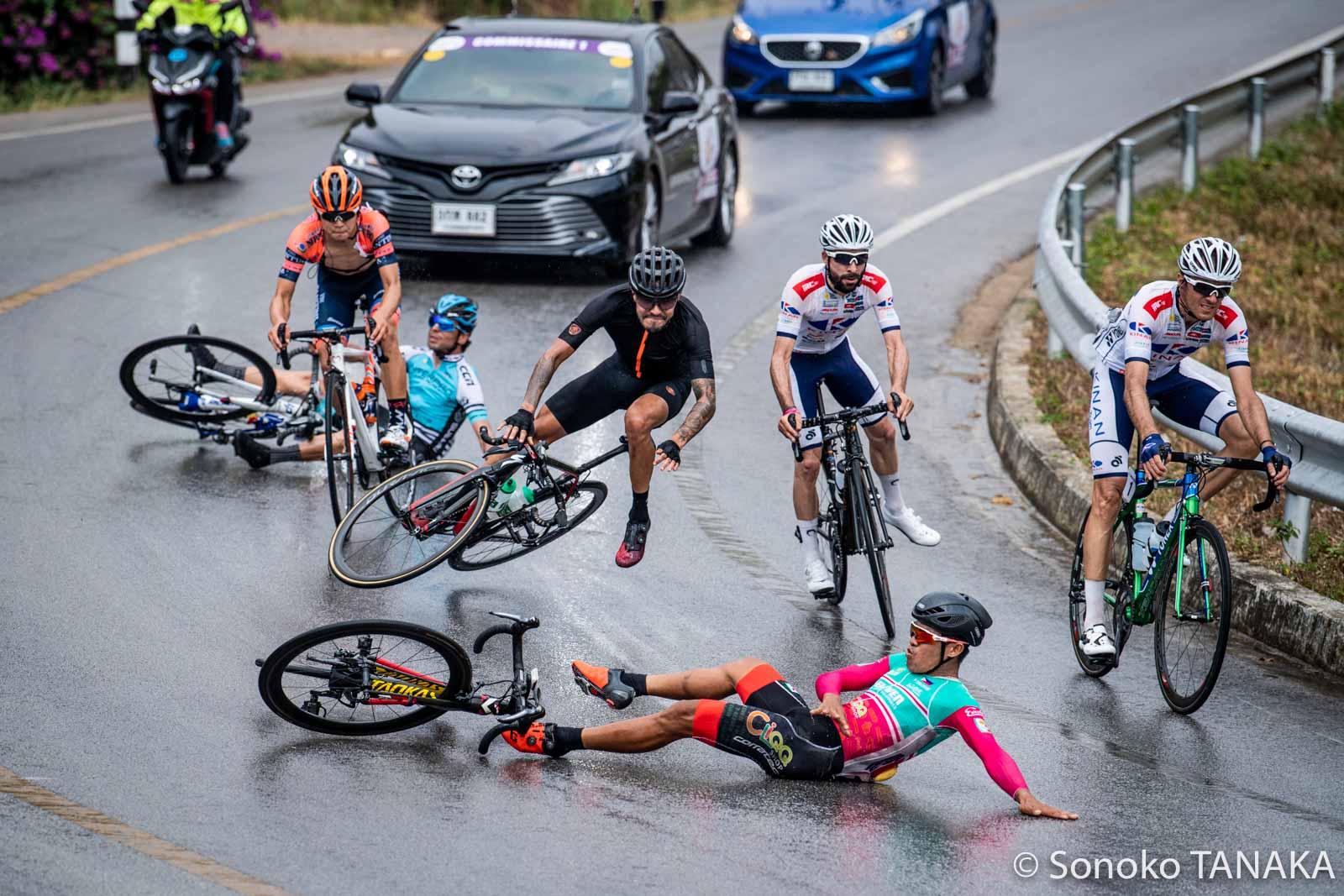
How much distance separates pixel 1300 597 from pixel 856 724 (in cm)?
281

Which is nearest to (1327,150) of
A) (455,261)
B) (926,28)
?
(926,28)

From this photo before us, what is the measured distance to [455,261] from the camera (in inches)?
575

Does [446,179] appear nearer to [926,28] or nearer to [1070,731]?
[1070,731]

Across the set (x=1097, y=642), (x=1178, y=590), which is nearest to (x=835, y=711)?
(x=1097, y=642)

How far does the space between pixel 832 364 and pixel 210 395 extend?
373cm

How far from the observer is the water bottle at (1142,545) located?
25.7 feet

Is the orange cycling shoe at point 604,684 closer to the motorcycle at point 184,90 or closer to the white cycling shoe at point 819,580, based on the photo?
the white cycling shoe at point 819,580

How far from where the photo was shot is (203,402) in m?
10.2

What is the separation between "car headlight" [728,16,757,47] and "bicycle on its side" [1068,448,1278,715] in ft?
47.8

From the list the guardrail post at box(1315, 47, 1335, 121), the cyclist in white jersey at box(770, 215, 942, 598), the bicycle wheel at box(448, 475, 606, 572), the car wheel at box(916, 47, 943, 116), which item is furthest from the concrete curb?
the guardrail post at box(1315, 47, 1335, 121)

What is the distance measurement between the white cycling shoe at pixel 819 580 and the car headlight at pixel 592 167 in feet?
19.3

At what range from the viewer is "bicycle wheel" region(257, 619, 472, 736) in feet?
21.4

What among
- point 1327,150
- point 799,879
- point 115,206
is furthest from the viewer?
point 1327,150

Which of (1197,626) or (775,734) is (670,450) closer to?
(775,734)
